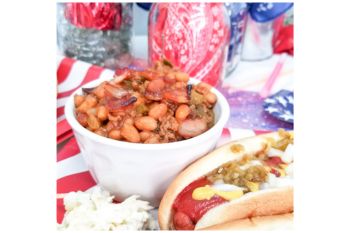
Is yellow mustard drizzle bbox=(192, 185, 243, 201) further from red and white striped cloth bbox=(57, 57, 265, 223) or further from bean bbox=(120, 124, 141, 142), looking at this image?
red and white striped cloth bbox=(57, 57, 265, 223)

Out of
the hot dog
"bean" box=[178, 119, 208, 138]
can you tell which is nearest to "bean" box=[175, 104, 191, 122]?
"bean" box=[178, 119, 208, 138]

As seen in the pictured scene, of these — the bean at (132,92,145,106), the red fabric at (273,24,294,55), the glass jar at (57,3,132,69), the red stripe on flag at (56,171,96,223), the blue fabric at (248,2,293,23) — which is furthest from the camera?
the red fabric at (273,24,294,55)

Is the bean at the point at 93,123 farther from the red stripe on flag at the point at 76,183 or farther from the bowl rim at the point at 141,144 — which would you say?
the red stripe on flag at the point at 76,183

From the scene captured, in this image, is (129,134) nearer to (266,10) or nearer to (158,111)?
(158,111)

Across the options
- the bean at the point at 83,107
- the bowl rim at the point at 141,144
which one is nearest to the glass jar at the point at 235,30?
the bowl rim at the point at 141,144

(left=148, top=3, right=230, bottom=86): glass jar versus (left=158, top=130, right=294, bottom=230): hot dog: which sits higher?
(left=148, top=3, right=230, bottom=86): glass jar

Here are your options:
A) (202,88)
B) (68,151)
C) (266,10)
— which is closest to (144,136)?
(202,88)
